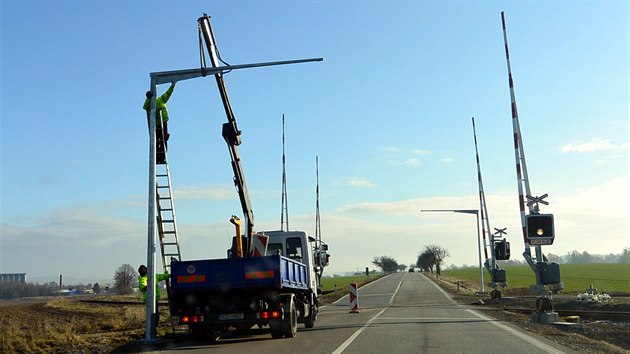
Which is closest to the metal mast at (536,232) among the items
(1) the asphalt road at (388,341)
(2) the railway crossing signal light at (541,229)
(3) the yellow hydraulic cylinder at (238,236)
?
(2) the railway crossing signal light at (541,229)

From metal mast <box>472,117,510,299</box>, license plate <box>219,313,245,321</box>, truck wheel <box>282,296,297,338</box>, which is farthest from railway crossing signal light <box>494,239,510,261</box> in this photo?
license plate <box>219,313,245,321</box>

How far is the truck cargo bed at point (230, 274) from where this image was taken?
15.2 metres

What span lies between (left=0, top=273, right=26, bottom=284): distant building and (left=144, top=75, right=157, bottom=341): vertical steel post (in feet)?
214

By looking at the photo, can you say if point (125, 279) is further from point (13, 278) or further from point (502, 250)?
point (502, 250)

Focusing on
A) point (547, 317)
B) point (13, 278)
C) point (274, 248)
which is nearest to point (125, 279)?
point (13, 278)

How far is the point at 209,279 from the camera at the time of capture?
1543cm

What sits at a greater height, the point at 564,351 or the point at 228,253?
the point at 228,253

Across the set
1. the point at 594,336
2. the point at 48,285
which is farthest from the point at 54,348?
the point at 48,285

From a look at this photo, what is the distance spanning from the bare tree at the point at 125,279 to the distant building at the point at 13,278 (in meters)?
23.1

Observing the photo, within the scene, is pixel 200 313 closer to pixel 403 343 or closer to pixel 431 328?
pixel 403 343

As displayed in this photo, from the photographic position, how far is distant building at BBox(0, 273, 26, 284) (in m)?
75.3

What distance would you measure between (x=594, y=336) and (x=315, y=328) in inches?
292

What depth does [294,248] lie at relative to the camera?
2067 cm

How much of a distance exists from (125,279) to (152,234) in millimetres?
42305
